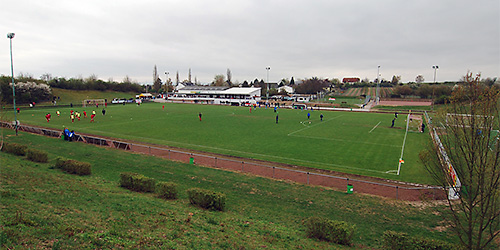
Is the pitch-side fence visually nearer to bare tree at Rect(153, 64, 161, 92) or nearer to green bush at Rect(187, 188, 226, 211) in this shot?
green bush at Rect(187, 188, 226, 211)

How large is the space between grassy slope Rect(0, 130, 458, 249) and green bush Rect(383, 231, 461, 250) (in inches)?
46.8

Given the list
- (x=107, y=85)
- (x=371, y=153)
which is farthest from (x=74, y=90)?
(x=371, y=153)

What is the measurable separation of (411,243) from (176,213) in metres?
7.88

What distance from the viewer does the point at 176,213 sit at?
10.7 metres

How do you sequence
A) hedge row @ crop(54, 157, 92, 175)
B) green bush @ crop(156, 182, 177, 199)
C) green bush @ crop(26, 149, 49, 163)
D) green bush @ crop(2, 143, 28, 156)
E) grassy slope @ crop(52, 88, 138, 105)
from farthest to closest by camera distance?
1. grassy slope @ crop(52, 88, 138, 105)
2. green bush @ crop(2, 143, 28, 156)
3. green bush @ crop(26, 149, 49, 163)
4. hedge row @ crop(54, 157, 92, 175)
5. green bush @ crop(156, 182, 177, 199)

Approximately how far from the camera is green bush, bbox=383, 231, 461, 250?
311 inches

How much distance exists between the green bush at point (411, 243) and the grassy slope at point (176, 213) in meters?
1.19

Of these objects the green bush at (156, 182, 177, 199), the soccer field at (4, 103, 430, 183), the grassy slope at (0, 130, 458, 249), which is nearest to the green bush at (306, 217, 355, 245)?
the grassy slope at (0, 130, 458, 249)

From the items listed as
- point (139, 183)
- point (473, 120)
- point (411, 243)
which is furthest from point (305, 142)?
point (473, 120)

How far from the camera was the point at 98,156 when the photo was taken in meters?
21.7

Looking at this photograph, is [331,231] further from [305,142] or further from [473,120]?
[305,142]

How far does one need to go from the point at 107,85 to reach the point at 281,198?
5083 inches

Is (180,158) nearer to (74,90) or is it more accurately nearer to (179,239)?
(179,239)

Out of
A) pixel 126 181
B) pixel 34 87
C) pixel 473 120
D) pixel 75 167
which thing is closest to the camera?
pixel 473 120
